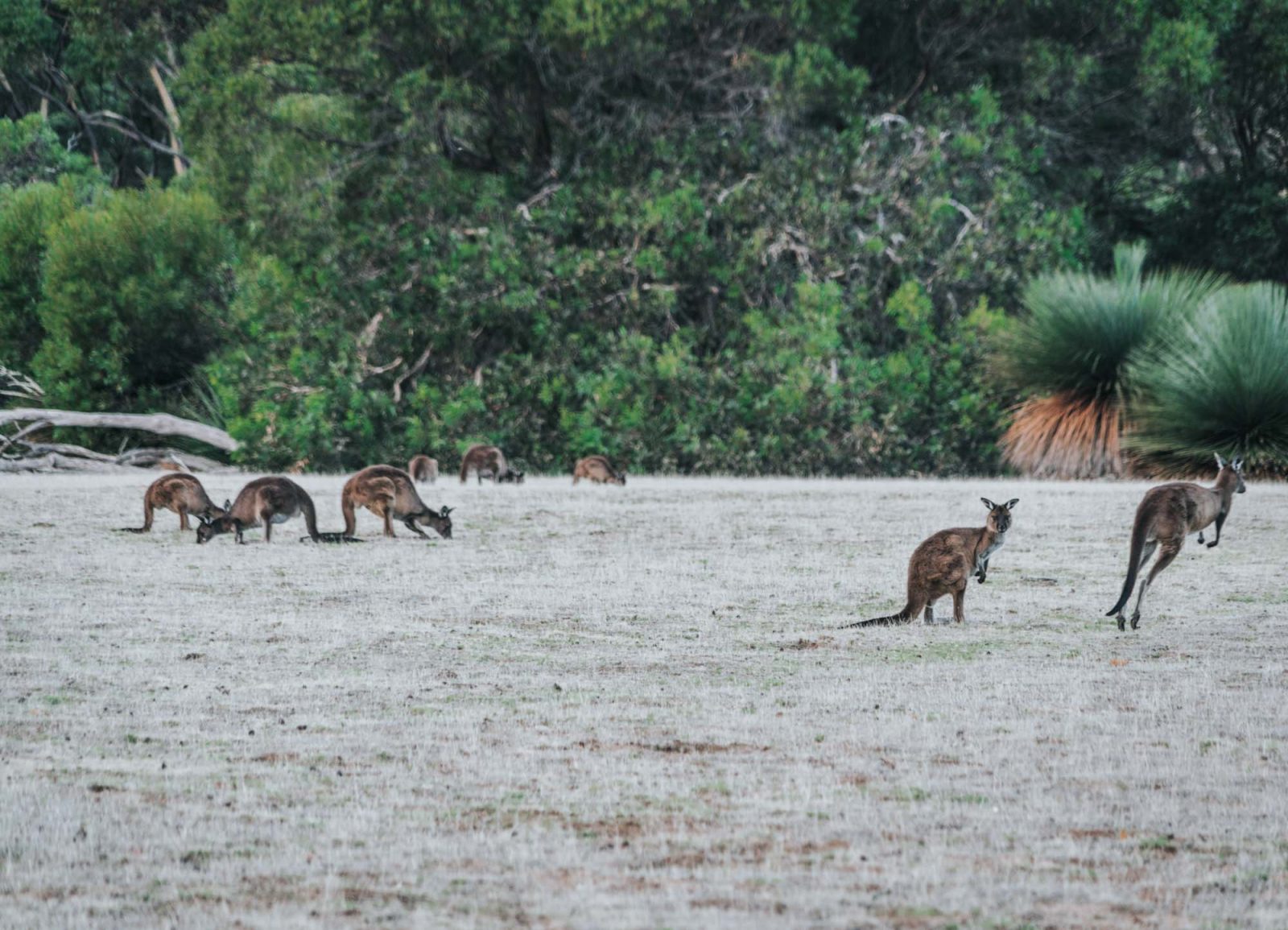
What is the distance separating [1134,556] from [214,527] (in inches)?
295

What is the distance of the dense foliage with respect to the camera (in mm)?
24812

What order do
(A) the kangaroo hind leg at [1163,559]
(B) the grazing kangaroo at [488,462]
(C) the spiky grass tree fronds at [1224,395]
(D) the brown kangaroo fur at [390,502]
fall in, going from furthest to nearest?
1. (B) the grazing kangaroo at [488,462]
2. (C) the spiky grass tree fronds at [1224,395]
3. (D) the brown kangaroo fur at [390,502]
4. (A) the kangaroo hind leg at [1163,559]

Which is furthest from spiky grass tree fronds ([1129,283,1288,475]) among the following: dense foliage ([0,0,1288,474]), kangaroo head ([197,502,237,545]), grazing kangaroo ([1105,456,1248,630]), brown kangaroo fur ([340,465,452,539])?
kangaroo head ([197,502,237,545])

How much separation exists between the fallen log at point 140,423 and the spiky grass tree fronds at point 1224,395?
1288 centimetres

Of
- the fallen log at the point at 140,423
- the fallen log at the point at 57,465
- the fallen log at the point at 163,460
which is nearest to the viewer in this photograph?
the fallen log at the point at 57,465

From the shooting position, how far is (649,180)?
25828 millimetres

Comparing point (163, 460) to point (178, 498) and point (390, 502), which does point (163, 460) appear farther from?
point (390, 502)

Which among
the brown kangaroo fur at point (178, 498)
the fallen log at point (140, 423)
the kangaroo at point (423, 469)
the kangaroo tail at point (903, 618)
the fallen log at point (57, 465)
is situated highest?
the fallen log at point (140, 423)

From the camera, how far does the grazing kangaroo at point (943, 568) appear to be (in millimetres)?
10070

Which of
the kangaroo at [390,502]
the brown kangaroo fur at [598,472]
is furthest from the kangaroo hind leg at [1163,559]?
the brown kangaroo fur at [598,472]

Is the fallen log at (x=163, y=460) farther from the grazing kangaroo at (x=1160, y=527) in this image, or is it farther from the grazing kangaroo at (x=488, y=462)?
the grazing kangaroo at (x=1160, y=527)

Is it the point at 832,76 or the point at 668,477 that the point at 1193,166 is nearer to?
the point at 832,76

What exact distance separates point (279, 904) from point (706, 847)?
4.16ft

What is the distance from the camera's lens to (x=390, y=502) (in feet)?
49.9
